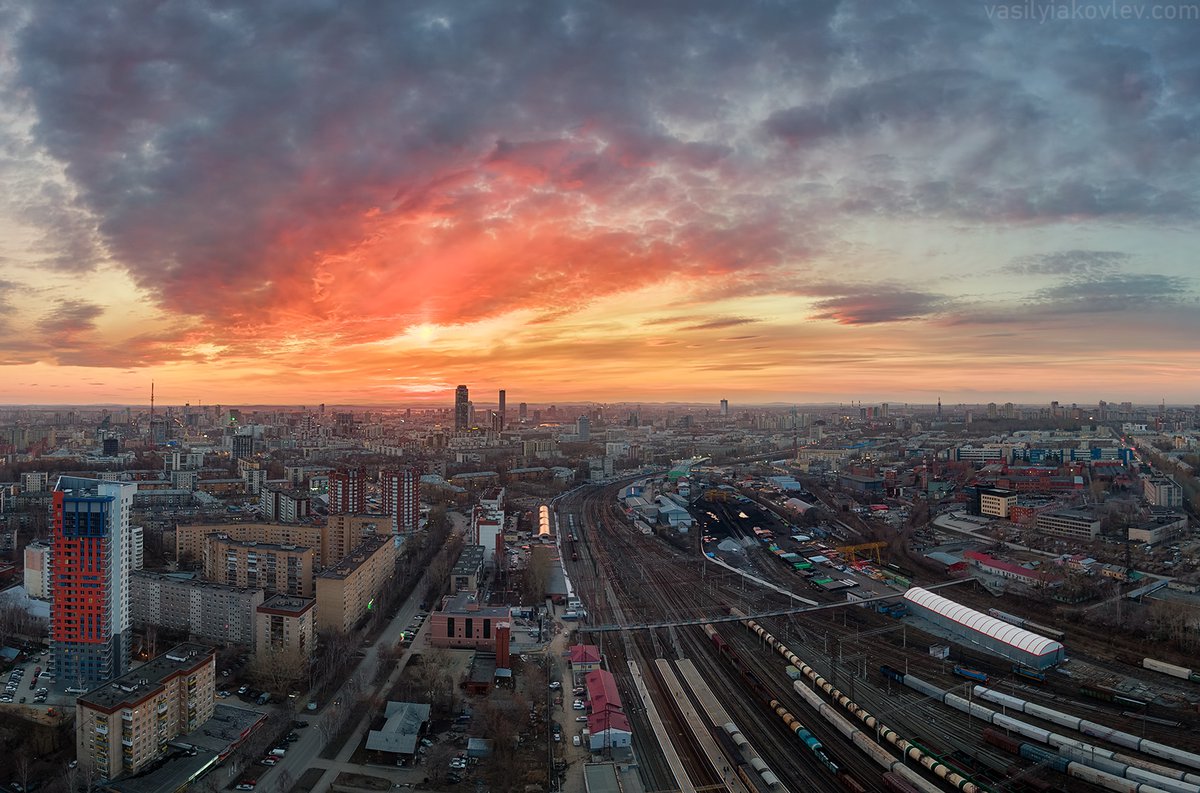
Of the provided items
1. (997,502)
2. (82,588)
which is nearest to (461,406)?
(997,502)

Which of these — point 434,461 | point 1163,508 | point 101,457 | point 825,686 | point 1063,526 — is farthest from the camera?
point 434,461

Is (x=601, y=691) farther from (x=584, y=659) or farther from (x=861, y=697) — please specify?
(x=861, y=697)

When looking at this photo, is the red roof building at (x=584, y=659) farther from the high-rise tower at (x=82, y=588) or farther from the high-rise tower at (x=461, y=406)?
the high-rise tower at (x=461, y=406)

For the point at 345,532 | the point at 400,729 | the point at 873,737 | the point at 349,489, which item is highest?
the point at 349,489

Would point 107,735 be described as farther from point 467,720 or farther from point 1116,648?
point 1116,648

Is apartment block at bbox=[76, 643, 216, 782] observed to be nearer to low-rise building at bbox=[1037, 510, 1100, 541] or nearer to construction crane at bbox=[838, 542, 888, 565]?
construction crane at bbox=[838, 542, 888, 565]

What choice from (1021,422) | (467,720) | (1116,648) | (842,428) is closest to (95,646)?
(467,720)
